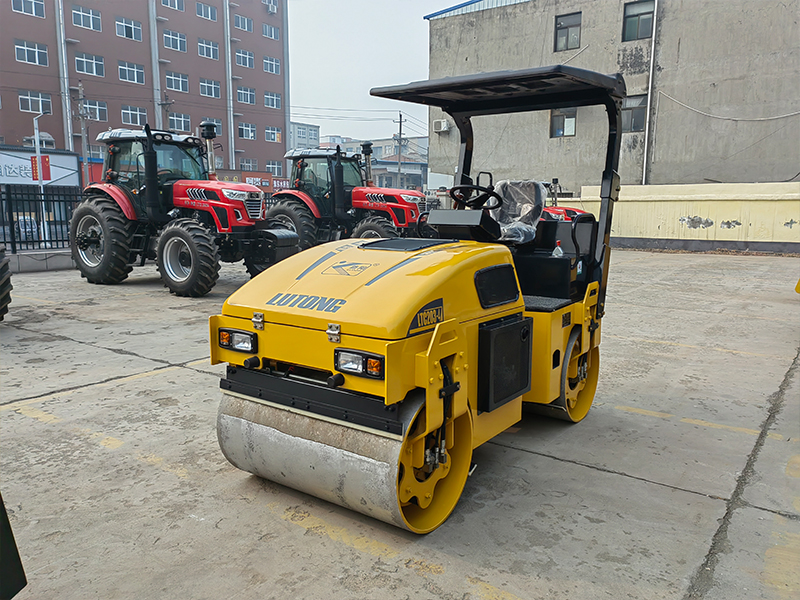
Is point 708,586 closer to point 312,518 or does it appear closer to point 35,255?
point 312,518

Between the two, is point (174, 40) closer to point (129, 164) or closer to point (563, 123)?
point (563, 123)

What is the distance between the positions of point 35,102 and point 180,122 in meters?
11.3

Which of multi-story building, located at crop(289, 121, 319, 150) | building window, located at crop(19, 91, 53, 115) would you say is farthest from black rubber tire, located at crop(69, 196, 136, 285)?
multi-story building, located at crop(289, 121, 319, 150)

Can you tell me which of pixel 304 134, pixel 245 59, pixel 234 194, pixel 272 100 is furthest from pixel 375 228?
pixel 304 134

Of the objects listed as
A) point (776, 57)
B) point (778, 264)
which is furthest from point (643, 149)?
point (778, 264)

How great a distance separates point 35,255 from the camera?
44.4 feet

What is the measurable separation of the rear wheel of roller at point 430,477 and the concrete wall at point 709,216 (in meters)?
19.1

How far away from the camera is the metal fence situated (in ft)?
44.4

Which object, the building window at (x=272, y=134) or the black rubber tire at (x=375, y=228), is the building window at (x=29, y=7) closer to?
the building window at (x=272, y=134)

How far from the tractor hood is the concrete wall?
61.7 feet

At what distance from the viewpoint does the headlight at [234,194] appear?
1055cm

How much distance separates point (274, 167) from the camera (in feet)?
196

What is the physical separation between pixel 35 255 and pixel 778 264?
18.2m

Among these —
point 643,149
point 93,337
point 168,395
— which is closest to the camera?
point 168,395
